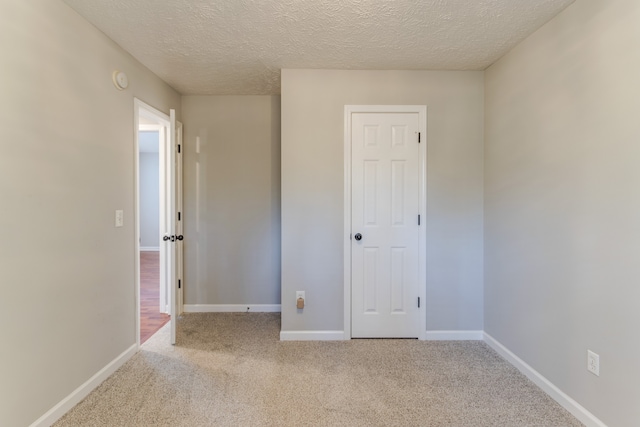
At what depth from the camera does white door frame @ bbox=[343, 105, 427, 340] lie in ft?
9.29

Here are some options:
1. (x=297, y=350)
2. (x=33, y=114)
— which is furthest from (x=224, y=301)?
(x=33, y=114)

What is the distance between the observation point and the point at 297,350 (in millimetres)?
2660

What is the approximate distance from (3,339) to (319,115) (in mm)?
2532

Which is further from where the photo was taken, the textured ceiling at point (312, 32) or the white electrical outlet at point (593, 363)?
the textured ceiling at point (312, 32)

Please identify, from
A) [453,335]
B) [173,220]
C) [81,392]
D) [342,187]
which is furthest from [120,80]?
[453,335]

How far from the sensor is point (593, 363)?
5.68 ft

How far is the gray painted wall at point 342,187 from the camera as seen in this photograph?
9.28 ft

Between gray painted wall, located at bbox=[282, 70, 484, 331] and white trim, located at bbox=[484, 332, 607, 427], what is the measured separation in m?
0.37

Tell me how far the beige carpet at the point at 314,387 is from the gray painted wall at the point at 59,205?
36 cm

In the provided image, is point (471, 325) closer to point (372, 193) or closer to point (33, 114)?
point (372, 193)

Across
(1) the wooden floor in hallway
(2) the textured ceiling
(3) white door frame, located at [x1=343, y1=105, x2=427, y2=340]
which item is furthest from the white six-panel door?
(1) the wooden floor in hallway

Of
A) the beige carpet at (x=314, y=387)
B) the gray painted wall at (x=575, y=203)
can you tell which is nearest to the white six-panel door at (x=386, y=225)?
the beige carpet at (x=314, y=387)

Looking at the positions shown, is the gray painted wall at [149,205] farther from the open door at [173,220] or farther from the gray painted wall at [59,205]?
the gray painted wall at [59,205]

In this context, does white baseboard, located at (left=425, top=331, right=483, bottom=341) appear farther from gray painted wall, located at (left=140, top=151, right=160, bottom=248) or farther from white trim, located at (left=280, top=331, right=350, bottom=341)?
gray painted wall, located at (left=140, top=151, right=160, bottom=248)
